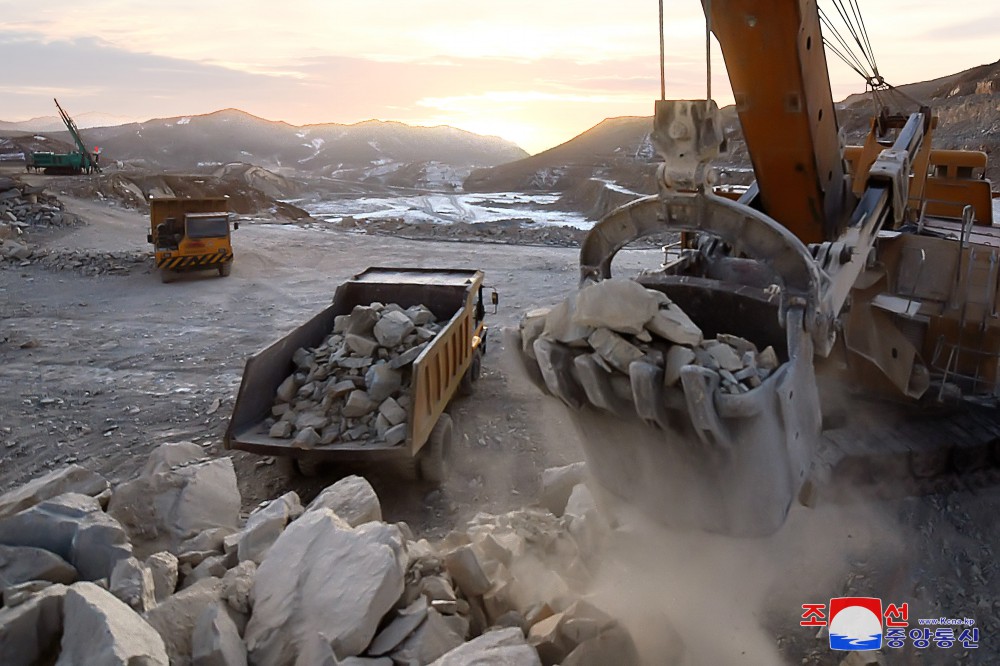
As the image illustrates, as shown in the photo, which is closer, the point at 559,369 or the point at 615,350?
the point at 615,350

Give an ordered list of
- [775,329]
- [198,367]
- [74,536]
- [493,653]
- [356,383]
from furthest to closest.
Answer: [198,367] → [356,383] → [775,329] → [74,536] → [493,653]

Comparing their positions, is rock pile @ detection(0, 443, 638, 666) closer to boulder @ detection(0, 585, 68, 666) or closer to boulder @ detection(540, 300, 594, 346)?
boulder @ detection(0, 585, 68, 666)

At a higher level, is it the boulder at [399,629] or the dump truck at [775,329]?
the dump truck at [775,329]

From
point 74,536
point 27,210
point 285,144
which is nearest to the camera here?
point 74,536

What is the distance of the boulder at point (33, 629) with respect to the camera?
2900 millimetres

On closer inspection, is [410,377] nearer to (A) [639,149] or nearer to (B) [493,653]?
(B) [493,653]

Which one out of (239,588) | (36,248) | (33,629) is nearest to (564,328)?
(239,588)

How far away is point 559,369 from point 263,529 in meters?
1.95

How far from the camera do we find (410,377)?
6.18m

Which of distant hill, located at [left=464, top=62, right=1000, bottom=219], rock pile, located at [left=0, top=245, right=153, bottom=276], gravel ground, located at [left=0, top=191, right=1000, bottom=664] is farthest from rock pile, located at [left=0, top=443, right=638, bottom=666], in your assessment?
distant hill, located at [left=464, top=62, right=1000, bottom=219]

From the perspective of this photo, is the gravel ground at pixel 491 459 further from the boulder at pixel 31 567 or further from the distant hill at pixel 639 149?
the distant hill at pixel 639 149

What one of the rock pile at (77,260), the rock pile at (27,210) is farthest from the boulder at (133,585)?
the rock pile at (27,210)
